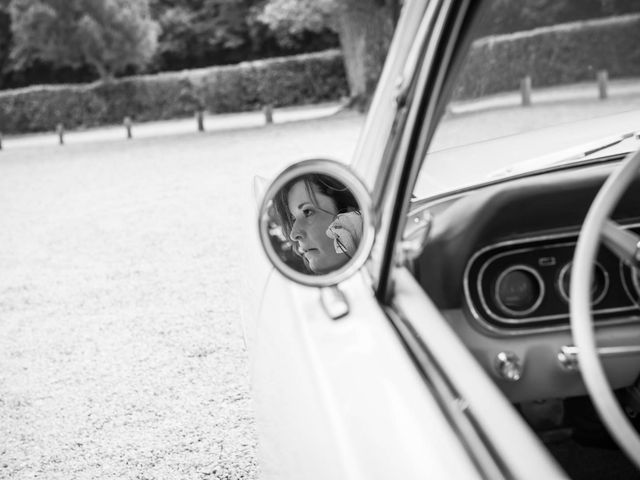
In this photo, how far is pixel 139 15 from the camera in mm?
34281

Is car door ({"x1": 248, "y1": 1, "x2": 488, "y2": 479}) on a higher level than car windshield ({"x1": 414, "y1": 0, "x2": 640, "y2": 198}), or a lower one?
lower

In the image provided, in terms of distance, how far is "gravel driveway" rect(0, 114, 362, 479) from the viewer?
3.24m

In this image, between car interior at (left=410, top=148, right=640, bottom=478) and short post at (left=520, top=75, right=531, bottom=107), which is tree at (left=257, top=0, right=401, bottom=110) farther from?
car interior at (left=410, top=148, right=640, bottom=478)

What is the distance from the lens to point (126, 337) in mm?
4754

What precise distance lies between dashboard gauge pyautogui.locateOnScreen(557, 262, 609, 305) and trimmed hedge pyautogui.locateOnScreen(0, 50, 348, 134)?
103 feet

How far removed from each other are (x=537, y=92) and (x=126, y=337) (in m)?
3.49

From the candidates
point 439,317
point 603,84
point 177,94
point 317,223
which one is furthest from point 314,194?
point 177,94

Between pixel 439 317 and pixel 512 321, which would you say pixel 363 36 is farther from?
pixel 439 317

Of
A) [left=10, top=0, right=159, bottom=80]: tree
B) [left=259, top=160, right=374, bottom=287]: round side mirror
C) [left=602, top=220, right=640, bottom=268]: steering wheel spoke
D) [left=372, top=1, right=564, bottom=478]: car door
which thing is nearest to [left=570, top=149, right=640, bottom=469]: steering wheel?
[left=602, top=220, right=640, bottom=268]: steering wheel spoke

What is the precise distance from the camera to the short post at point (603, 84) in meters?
1.85

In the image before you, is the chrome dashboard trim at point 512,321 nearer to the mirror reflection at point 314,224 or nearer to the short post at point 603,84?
the mirror reflection at point 314,224

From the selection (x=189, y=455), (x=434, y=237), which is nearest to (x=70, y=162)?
(x=189, y=455)

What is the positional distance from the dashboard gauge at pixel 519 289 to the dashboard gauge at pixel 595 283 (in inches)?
1.8

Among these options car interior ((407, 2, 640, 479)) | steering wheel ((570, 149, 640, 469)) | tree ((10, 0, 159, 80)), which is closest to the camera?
steering wheel ((570, 149, 640, 469))
